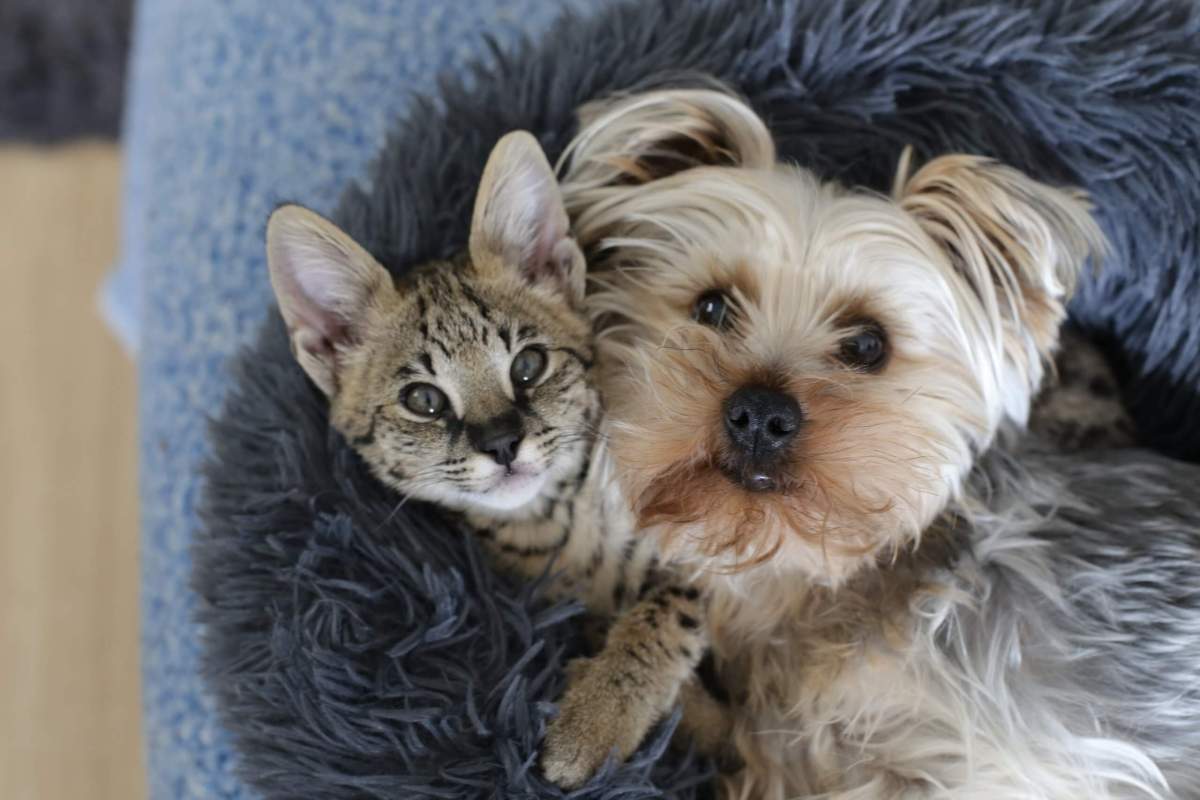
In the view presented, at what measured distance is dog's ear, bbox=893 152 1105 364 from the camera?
3.92ft

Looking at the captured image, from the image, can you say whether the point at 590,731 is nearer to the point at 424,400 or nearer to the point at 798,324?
the point at 424,400

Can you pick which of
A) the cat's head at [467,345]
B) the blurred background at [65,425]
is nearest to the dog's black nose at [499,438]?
the cat's head at [467,345]

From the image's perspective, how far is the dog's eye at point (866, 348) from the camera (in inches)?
48.1

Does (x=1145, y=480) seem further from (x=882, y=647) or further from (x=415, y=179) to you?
(x=415, y=179)

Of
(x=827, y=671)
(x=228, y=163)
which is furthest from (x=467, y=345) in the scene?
(x=228, y=163)

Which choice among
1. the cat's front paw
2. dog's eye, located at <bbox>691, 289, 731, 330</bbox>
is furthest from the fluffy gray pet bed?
dog's eye, located at <bbox>691, 289, 731, 330</bbox>

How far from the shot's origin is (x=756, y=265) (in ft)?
4.08

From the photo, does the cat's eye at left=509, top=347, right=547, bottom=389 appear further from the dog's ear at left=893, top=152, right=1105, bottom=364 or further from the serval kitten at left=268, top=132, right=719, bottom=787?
the dog's ear at left=893, top=152, right=1105, bottom=364

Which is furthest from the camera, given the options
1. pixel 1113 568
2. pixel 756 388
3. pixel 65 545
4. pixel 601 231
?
pixel 65 545

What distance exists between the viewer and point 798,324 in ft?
4.00

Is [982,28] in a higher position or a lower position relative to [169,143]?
higher

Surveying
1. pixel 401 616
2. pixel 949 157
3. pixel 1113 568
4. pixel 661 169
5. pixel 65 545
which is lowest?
pixel 65 545

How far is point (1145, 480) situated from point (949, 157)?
45 centimetres

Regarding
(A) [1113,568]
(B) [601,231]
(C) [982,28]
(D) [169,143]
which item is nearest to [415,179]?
(B) [601,231]
